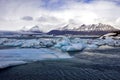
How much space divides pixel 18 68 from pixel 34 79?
2.56 meters

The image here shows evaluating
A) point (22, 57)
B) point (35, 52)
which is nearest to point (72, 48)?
point (35, 52)

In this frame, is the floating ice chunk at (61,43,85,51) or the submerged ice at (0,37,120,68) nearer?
the submerged ice at (0,37,120,68)

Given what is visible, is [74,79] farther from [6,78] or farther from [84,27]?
[84,27]

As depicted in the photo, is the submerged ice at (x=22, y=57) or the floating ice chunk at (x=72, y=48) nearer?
the submerged ice at (x=22, y=57)

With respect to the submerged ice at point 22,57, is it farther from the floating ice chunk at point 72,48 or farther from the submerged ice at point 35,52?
the floating ice chunk at point 72,48

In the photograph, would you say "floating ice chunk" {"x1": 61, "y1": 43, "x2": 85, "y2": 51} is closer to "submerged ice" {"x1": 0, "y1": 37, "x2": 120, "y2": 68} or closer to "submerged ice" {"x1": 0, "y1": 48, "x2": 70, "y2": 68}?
"submerged ice" {"x1": 0, "y1": 37, "x2": 120, "y2": 68}

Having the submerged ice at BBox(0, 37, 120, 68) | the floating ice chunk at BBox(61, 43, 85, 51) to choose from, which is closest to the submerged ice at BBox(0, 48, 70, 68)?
the submerged ice at BBox(0, 37, 120, 68)

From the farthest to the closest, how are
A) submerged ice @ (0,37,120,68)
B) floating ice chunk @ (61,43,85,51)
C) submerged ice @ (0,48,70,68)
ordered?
floating ice chunk @ (61,43,85,51) → submerged ice @ (0,37,120,68) → submerged ice @ (0,48,70,68)

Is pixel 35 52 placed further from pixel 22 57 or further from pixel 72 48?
pixel 72 48

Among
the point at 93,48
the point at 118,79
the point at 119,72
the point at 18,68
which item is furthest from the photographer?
the point at 93,48

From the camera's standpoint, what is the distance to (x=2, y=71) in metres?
10.5

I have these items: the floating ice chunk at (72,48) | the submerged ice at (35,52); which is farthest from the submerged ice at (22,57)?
the floating ice chunk at (72,48)

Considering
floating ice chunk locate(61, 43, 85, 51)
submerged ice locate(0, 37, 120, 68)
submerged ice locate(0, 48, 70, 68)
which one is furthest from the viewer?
floating ice chunk locate(61, 43, 85, 51)

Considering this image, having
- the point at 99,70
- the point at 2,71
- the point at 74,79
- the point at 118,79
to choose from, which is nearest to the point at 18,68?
the point at 2,71
